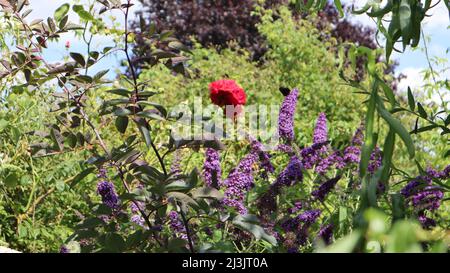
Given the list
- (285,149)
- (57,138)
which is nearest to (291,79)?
(285,149)

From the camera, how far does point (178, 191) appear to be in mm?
2117

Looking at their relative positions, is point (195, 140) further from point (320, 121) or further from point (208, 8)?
point (208, 8)

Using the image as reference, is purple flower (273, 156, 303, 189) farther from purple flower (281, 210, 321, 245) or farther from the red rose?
the red rose

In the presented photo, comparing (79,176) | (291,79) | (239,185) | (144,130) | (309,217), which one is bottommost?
(291,79)

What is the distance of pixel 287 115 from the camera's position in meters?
2.84

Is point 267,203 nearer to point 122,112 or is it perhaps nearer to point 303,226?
point 303,226

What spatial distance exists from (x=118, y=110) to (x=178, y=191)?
28cm

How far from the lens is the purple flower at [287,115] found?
2.83 meters

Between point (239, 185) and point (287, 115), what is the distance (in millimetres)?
405

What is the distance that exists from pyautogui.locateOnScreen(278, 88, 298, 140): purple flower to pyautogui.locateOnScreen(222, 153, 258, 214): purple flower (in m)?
0.29

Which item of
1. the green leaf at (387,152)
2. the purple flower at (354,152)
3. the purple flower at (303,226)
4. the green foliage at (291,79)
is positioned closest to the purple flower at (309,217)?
the purple flower at (303,226)

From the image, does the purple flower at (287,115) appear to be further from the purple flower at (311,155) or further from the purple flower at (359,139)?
the purple flower at (359,139)

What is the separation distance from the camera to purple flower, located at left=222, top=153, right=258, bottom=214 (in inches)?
99.9
